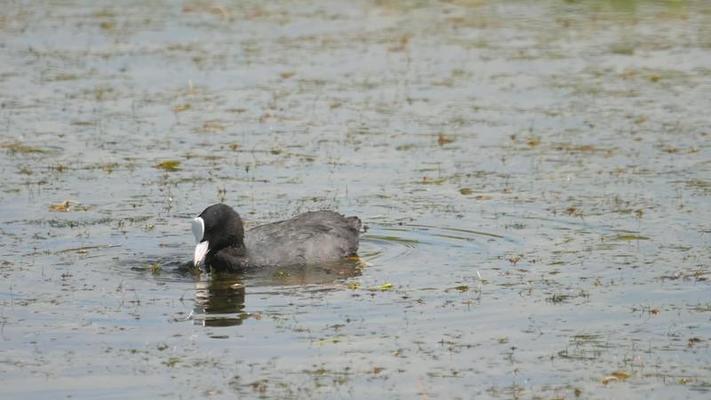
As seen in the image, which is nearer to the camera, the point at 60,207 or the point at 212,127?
the point at 60,207

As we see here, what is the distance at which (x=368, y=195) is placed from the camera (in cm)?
1550

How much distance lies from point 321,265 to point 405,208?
1.96m

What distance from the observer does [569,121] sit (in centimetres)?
1884

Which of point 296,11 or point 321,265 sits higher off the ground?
point 296,11

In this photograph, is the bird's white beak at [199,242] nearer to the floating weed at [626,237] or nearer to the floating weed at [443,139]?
the floating weed at [626,237]

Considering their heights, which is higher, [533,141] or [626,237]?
[533,141]

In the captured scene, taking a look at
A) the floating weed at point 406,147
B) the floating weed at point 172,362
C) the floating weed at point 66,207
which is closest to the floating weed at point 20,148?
the floating weed at point 66,207

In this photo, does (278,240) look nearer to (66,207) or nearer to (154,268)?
(154,268)

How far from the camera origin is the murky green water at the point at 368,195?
9891 millimetres

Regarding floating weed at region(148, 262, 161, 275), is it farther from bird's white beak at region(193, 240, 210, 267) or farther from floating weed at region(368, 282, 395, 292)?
floating weed at region(368, 282, 395, 292)

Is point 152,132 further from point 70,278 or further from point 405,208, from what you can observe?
point 70,278

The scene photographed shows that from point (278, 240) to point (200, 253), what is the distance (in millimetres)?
747

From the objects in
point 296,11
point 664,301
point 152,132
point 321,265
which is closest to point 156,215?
point 321,265

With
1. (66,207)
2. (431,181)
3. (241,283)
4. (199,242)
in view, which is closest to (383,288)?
(241,283)
